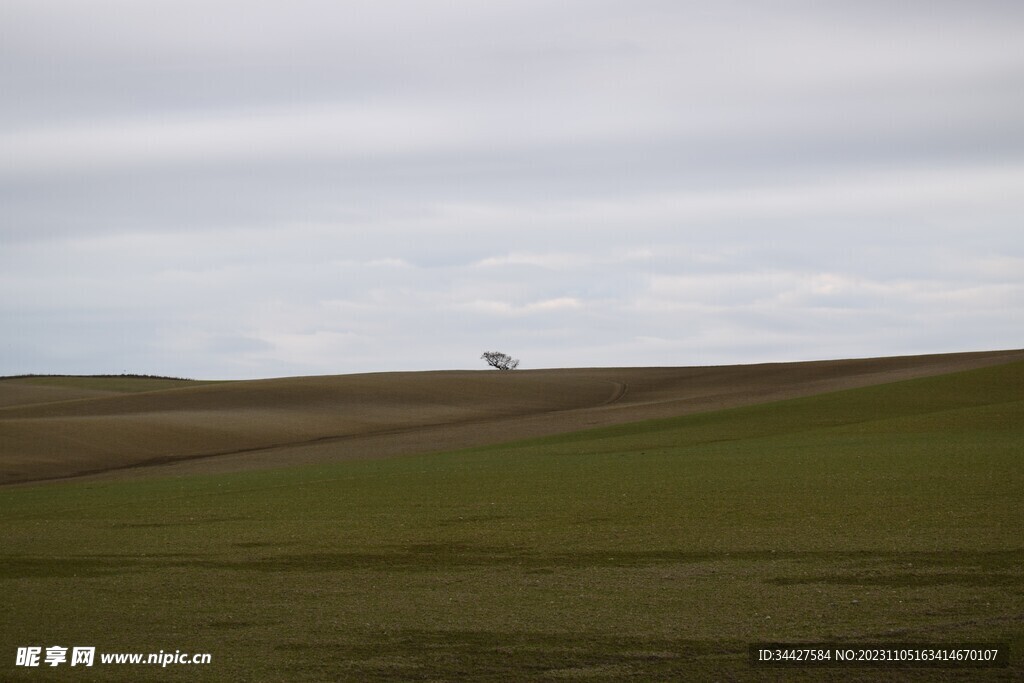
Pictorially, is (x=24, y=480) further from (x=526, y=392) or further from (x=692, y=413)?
(x=526, y=392)

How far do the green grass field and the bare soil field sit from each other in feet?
48.7

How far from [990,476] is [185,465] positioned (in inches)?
1149

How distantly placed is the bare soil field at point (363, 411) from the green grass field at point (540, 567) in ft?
48.7

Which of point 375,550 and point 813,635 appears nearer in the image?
point 813,635

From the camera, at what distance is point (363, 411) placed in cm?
6059

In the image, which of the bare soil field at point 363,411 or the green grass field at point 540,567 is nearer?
the green grass field at point 540,567

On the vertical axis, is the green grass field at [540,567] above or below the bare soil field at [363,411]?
below

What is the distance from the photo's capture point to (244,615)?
37.8ft

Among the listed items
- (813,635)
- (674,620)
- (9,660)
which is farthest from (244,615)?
(813,635)

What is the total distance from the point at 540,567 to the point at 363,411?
47139mm

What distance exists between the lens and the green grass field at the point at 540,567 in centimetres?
970

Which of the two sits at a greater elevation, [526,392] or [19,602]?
[526,392]

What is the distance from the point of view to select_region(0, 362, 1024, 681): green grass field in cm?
970

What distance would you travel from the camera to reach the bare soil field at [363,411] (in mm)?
43219
